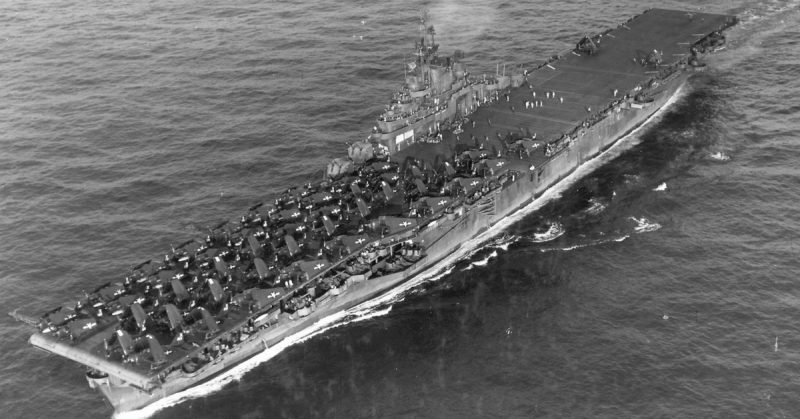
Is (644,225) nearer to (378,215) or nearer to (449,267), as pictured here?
(449,267)

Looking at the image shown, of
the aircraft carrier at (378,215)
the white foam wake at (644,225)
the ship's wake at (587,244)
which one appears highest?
the aircraft carrier at (378,215)

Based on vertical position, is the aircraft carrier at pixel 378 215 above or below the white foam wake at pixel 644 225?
above

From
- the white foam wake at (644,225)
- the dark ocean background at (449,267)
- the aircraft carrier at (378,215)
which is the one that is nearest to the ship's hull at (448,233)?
the aircraft carrier at (378,215)

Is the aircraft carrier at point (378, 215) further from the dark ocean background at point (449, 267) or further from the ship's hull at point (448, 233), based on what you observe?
the dark ocean background at point (449, 267)

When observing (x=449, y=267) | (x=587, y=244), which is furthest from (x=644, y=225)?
(x=449, y=267)

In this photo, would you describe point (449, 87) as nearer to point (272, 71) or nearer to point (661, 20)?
point (272, 71)

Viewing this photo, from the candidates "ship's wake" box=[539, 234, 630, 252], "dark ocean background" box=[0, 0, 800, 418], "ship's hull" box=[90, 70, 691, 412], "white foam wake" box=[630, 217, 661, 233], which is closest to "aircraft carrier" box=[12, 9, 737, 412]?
"ship's hull" box=[90, 70, 691, 412]

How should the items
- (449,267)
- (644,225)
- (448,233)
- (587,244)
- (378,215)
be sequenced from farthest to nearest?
(644,225)
(378,215)
(587,244)
(448,233)
(449,267)
